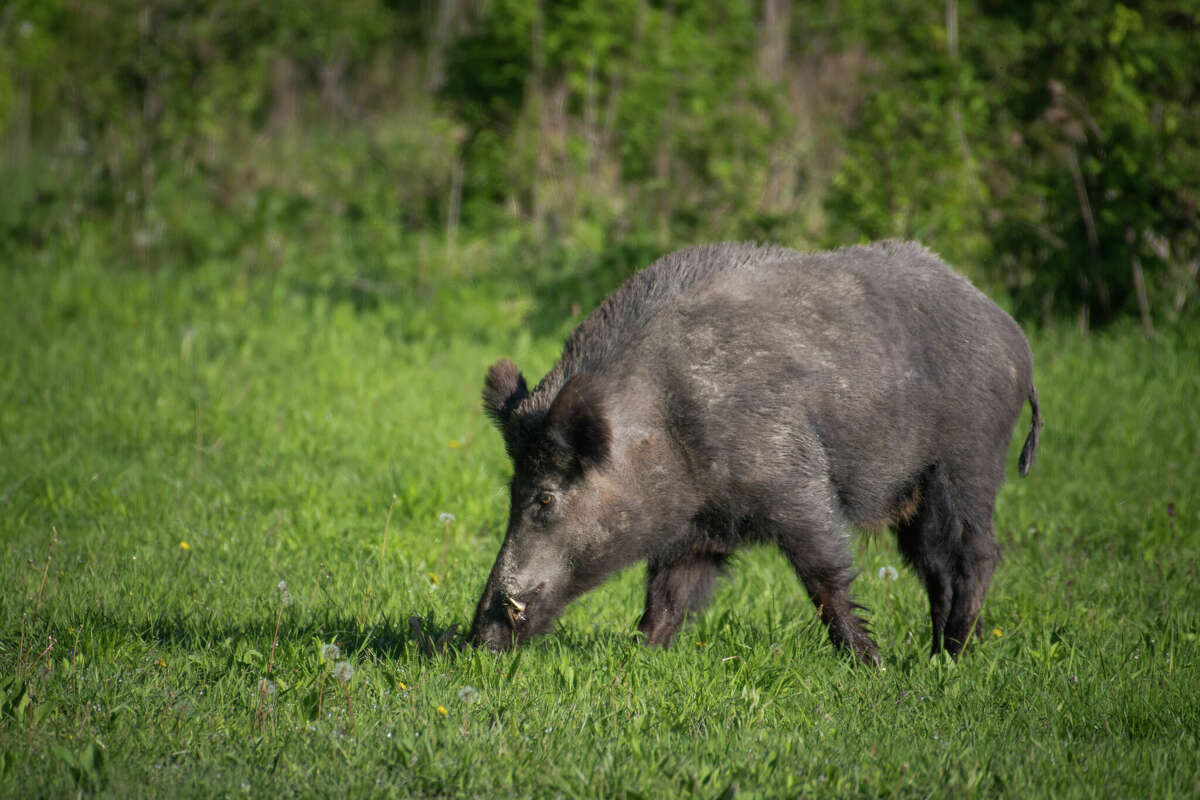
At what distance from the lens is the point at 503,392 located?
185 inches

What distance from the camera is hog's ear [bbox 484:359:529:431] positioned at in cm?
467

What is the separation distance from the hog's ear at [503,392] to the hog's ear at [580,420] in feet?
1.26

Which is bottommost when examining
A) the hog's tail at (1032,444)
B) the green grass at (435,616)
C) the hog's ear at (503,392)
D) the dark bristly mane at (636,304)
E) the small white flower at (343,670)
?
the green grass at (435,616)

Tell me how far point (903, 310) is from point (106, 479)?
165 inches

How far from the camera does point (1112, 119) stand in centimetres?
991

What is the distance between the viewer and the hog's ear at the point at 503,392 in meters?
4.67

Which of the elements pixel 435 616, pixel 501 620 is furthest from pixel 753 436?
pixel 435 616

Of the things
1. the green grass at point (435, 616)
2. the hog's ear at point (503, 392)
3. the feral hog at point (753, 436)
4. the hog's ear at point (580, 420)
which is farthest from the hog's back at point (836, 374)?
the green grass at point (435, 616)

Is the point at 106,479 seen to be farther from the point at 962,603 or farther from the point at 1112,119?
the point at 1112,119

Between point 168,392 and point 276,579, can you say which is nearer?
point 276,579

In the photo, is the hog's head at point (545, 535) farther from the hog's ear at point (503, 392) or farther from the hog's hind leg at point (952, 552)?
Result: the hog's hind leg at point (952, 552)

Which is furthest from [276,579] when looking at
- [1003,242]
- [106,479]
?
[1003,242]

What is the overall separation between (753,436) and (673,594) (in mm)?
851

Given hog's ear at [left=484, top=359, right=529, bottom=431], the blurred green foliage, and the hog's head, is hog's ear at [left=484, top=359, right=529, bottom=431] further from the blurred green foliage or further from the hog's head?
the blurred green foliage
